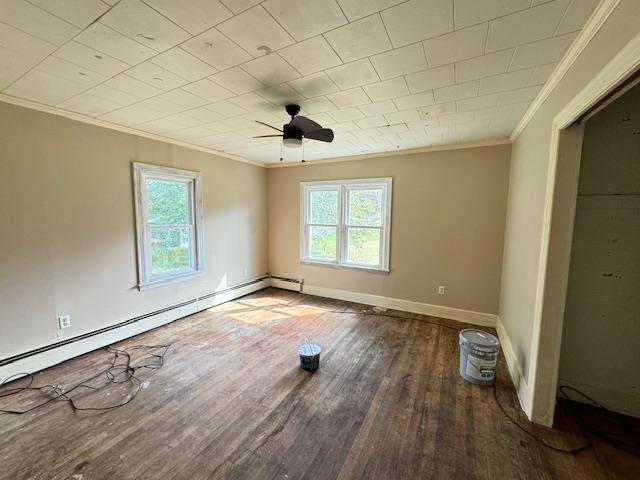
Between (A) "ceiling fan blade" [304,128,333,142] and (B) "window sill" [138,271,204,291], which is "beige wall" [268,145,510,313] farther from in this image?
(B) "window sill" [138,271,204,291]

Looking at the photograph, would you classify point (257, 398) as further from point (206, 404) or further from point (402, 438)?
point (402, 438)

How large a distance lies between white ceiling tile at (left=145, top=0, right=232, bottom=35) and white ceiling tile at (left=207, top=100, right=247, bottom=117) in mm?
976

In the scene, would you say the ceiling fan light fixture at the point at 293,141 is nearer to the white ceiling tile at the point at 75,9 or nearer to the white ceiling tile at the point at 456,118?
the white ceiling tile at the point at 75,9

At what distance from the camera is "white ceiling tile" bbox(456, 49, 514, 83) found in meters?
1.65

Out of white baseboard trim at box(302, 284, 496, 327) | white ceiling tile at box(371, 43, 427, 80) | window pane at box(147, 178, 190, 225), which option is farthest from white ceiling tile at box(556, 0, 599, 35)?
window pane at box(147, 178, 190, 225)

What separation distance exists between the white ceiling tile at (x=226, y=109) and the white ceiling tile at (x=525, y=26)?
1976 mm

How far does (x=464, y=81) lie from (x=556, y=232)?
4.12ft

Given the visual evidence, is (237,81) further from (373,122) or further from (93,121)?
(93,121)

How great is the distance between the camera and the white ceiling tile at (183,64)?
1644 mm

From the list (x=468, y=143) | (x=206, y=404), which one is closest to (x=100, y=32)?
(x=206, y=404)

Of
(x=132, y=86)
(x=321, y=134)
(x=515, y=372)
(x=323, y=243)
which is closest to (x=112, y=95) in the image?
(x=132, y=86)

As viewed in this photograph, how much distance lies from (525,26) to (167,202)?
3.97 meters

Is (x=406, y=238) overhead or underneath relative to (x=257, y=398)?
overhead

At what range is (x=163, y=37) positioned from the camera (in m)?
1.48
